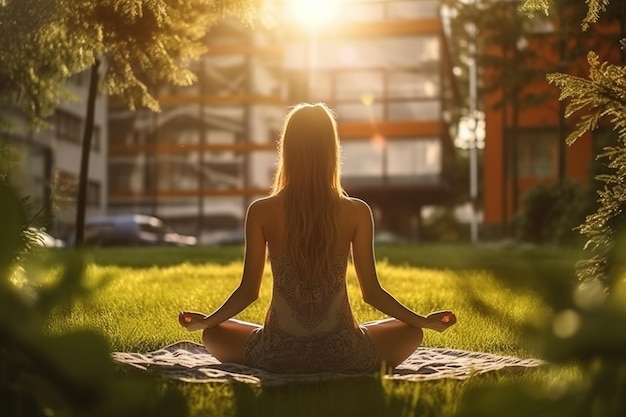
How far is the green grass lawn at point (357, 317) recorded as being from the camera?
103 inches

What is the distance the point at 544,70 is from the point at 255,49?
22392mm

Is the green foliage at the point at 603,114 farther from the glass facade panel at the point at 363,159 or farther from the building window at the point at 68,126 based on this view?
the building window at the point at 68,126

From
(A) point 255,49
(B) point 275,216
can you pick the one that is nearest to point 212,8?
(B) point 275,216

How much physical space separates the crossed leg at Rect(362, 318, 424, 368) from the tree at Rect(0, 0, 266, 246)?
2.89m

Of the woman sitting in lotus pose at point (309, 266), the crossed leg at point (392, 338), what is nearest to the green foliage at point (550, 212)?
the crossed leg at point (392, 338)

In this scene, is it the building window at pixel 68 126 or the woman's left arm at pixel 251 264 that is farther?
the building window at pixel 68 126

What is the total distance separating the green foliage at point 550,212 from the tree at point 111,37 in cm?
1714

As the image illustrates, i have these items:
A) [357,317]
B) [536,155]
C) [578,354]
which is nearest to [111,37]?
[357,317]

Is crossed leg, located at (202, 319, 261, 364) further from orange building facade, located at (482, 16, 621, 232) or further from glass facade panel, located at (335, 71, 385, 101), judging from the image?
glass facade panel, located at (335, 71, 385, 101)

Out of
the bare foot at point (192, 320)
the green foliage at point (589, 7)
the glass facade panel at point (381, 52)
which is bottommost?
the bare foot at point (192, 320)

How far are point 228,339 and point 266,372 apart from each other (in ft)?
1.39

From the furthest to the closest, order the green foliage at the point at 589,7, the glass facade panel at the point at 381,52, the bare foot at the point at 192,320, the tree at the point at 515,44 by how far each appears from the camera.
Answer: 1. the glass facade panel at the point at 381,52
2. the tree at the point at 515,44
3. the green foliage at the point at 589,7
4. the bare foot at the point at 192,320

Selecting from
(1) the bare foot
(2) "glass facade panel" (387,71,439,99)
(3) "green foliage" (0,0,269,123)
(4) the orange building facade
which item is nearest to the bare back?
(1) the bare foot

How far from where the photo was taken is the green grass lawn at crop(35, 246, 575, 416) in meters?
2.62
